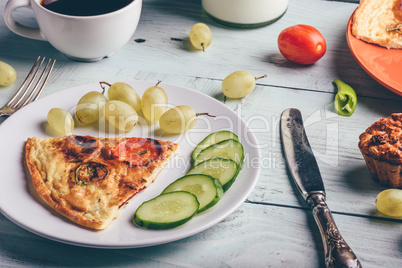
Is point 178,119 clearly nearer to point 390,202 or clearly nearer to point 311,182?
point 311,182

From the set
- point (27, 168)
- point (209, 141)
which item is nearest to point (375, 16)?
point (209, 141)

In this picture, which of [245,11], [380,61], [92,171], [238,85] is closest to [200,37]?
[245,11]

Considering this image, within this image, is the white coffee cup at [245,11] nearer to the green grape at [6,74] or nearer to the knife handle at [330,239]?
the green grape at [6,74]

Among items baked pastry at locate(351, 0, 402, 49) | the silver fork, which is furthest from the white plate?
baked pastry at locate(351, 0, 402, 49)

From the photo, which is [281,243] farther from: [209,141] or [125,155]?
[125,155]

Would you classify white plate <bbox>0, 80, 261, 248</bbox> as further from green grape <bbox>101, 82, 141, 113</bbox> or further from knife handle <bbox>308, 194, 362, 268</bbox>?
knife handle <bbox>308, 194, 362, 268</bbox>

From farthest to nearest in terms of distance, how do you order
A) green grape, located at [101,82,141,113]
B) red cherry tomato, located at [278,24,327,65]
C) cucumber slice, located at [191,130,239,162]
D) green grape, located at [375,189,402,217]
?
1. red cherry tomato, located at [278,24,327,65]
2. green grape, located at [101,82,141,113]
3. cucumber slice, located at [191,130,239,162]
4. green grape, located at [375,189,402,217]

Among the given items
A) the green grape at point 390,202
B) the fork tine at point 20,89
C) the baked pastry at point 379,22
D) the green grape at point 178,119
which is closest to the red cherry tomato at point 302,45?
the baked pastry at point 379,22
